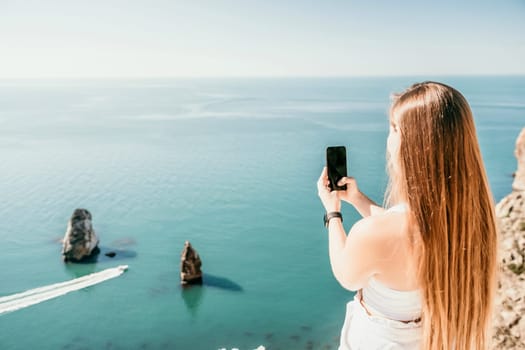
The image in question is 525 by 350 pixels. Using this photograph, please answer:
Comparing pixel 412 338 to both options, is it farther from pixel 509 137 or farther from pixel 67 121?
pixel 67 121

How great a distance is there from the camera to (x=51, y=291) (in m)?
37.4

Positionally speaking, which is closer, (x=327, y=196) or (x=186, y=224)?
(x=327, y=196)

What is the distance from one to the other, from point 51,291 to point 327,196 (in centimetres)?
3988

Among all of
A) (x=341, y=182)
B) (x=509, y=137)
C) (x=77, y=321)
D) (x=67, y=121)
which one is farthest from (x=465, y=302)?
(x=67, y=121)

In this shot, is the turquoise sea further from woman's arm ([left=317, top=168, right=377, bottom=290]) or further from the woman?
woman's arm ([left=317, top=168, right=377, bottom=290])

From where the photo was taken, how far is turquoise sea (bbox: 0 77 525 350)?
1266 inches

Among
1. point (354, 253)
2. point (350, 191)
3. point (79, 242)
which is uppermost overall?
point (350, 191)

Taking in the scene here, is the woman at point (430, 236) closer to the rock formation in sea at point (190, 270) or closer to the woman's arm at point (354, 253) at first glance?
the woman's arm at point (354, 253)

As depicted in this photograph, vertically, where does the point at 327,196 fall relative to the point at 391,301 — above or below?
above

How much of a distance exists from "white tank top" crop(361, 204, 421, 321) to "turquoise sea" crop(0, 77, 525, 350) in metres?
26.5

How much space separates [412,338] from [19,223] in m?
57.9

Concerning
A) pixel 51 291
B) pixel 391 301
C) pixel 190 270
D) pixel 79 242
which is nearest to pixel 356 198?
pixel 391 301

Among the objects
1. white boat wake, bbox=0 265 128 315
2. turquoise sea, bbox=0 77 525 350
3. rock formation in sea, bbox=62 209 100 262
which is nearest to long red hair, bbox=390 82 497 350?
turquoise sea, bbox=0 77 525 350

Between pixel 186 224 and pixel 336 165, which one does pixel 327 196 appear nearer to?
pixel 336 165
